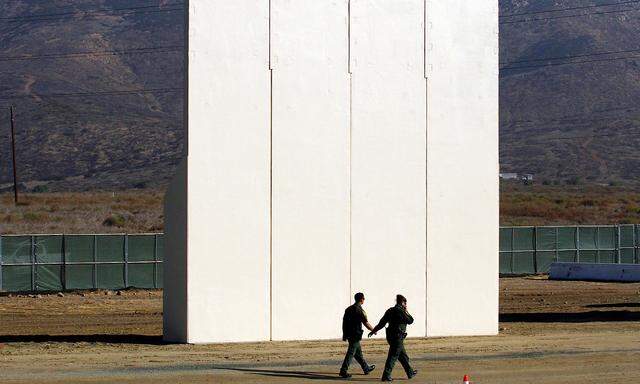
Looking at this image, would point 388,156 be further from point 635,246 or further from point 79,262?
point 635,246

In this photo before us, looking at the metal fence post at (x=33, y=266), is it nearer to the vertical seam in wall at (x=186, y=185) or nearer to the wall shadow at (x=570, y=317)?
the wall shadow at (x=570, y=317)

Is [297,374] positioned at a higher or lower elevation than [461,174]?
lower

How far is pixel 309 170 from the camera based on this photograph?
29453 millimetres

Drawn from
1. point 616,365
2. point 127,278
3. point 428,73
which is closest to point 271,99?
point 428,73

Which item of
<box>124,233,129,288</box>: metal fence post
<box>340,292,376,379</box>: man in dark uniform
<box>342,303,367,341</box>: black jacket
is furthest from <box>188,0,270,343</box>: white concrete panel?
<box>124,233,129,288</box>: metal fence post

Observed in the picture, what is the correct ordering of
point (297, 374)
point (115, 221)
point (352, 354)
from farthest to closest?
point (115, 221)
point (297, 374)
point (352, 354)

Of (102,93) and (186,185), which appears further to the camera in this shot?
(102,93)

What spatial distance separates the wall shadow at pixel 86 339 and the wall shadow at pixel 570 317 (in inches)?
432

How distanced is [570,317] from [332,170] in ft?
34.6

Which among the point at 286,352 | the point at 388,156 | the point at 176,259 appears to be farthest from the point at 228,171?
the point at 286,352

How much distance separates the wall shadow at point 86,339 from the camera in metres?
29.3

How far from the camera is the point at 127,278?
46438 millimetres

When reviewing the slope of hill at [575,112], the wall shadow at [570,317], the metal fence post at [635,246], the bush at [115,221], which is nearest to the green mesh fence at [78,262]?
the wall shadow at [570,317]

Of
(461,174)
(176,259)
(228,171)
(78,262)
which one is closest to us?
(176,259)
